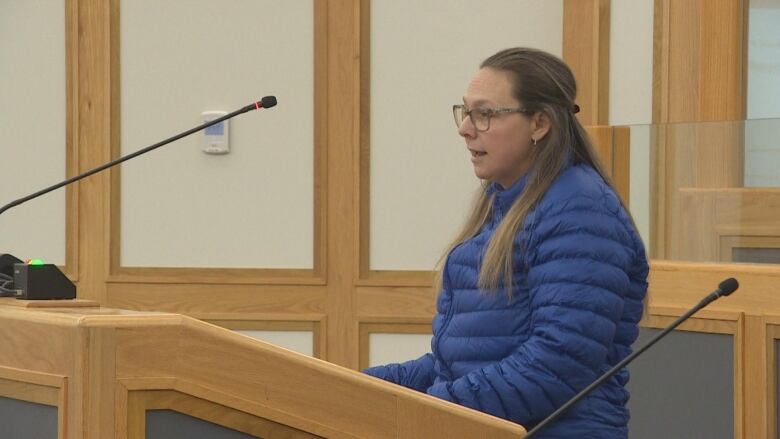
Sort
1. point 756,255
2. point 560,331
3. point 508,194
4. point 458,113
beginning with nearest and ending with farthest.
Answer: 1. point 560,331
2. point 508,194
3. point 458,113
4. point 756,255

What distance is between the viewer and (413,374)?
2.26 m

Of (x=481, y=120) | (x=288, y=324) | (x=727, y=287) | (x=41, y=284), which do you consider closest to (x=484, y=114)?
(x=481, y=120)

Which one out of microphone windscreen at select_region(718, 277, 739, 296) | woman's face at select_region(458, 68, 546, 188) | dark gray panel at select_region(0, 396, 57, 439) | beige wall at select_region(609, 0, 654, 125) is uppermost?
beige wall at select_region(609, 0, 654, 125)

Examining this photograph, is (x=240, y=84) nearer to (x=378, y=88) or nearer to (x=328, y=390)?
(x=378, y=88)

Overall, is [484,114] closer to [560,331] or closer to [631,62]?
[560,331]

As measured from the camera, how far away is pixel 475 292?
207 cm

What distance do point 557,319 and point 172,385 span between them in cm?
67

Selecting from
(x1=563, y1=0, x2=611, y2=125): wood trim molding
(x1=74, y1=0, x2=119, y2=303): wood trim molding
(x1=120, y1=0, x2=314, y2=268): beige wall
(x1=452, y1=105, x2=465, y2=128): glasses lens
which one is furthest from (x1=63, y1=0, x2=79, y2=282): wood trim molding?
(x1=452, y1=105, x2=465, y2=128): glasses lens

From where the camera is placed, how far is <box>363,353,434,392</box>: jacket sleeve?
2.25m

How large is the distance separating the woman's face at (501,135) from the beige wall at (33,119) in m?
3.77

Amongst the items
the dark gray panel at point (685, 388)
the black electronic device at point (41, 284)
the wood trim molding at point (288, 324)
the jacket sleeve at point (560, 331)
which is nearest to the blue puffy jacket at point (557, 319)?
the jacket sleeve at point (560, 331)

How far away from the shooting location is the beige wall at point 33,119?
5625 mm

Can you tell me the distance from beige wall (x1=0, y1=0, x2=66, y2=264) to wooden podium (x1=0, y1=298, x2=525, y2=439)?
4.08 m

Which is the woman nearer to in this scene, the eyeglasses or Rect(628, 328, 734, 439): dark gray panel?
the eyeglasses
